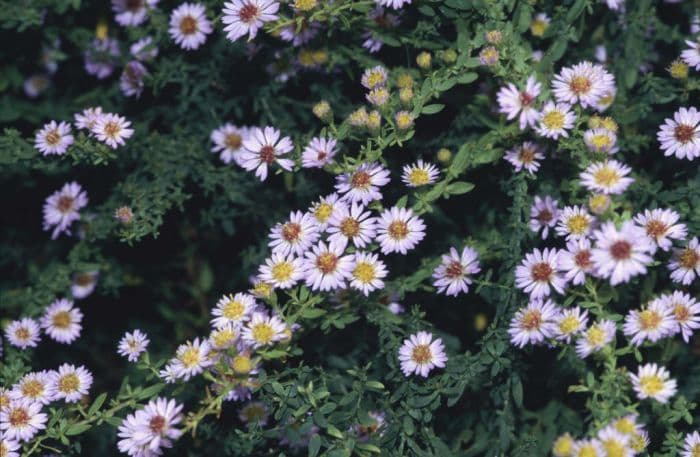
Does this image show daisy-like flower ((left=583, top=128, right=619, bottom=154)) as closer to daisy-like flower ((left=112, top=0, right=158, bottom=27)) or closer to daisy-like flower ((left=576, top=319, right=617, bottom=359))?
daisy-like flower ((left=576, top=319, right=617, bottom=359))

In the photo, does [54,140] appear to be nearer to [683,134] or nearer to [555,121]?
[555,121]

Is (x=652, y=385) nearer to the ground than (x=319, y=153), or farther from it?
nearer to the ground

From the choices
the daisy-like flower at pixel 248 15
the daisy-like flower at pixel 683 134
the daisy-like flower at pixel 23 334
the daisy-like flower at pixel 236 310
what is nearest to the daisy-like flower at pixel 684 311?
the daisy-like flower at pixel 683 134

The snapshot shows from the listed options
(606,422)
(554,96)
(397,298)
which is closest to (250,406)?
(397,298)

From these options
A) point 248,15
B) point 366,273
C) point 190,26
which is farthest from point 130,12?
point 366,273

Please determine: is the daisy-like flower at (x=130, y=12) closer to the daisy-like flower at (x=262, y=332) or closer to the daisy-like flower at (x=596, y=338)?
the daisy-like flower at (x=262, y=332)
